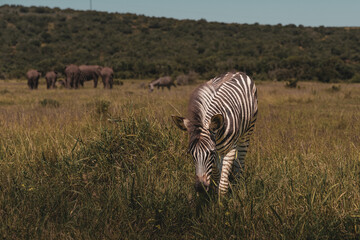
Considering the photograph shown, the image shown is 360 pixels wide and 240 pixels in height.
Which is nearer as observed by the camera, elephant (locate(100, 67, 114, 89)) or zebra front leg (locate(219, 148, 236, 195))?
zebra front leg (locate(219, 148, 236, 195))

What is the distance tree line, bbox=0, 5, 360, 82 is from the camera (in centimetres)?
3619

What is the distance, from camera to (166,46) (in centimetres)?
5916

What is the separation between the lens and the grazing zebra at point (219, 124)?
107 inches

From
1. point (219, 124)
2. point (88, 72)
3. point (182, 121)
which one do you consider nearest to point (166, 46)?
point (88, 72)

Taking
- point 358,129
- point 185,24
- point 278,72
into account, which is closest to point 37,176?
point 358,129

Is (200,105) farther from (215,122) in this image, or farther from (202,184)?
(202,184)

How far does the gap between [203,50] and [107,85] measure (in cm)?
3622

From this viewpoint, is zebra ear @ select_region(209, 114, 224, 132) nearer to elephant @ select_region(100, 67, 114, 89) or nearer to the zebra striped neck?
the zebra striped neck

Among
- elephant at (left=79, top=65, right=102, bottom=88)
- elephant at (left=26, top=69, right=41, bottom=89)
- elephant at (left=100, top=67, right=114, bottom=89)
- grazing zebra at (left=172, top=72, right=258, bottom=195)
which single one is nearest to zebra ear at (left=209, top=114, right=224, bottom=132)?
grazing zebra at (left=172, top=72, right=258, bottom=195)

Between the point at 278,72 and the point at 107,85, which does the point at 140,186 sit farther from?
the point at 278,72

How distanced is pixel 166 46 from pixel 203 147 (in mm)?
58190

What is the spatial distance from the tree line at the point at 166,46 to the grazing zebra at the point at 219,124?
2812 centimetres

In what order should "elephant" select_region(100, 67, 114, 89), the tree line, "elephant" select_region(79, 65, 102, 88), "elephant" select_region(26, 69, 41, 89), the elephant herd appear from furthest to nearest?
the tree line, "elephant" select_region(79, 65, 102, 88), "elephant" select_region(100, 67, 114, 89), the elephant herd, "elephant" select_region(26, 69, 41, 89)

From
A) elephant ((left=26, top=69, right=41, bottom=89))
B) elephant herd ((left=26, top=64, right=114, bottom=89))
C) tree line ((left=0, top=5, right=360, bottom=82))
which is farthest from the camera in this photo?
tree line ((left=0, top=5, right=360, bottom=82))
